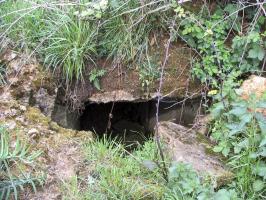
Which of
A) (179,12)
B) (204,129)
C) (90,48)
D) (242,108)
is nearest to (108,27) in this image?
(90,48)

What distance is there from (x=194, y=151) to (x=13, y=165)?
1.23 meters

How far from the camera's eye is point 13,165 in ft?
9.00

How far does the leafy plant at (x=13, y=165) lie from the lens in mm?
2555

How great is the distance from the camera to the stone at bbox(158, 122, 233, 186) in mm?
2838

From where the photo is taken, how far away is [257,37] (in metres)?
3.35

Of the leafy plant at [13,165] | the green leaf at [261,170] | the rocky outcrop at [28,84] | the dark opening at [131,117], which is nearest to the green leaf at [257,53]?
the dark opening at [131,117]

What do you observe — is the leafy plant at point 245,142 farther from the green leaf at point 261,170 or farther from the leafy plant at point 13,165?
the leafy plant at point 13,165

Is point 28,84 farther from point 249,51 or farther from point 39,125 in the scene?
point 249,51

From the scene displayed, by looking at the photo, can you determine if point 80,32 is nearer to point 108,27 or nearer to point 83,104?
point 108,27

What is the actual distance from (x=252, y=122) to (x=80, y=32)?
64.4 inches

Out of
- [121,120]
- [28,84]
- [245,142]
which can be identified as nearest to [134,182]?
[245,142]

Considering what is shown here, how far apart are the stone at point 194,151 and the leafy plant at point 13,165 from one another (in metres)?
0.95

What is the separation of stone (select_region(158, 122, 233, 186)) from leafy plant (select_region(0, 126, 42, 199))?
95 cm

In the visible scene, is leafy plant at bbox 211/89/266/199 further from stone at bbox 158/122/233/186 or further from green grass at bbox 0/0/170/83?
green grass at bbox 0/0/170/83
